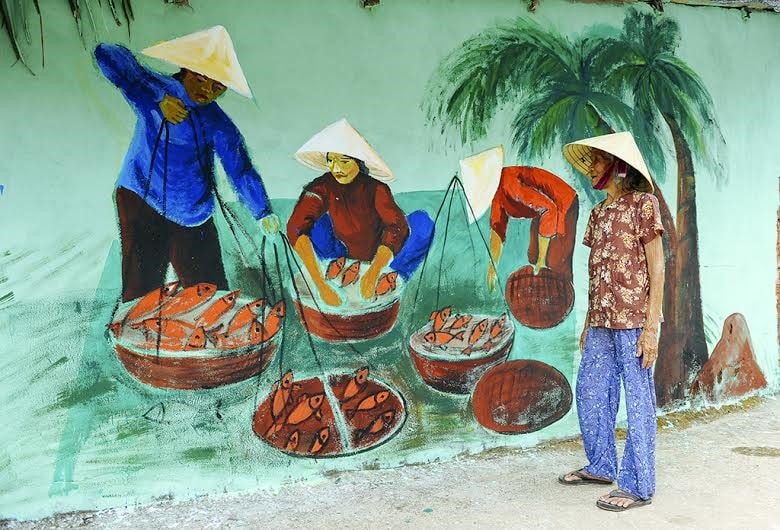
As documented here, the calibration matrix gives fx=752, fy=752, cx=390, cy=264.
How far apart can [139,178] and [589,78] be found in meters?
2.83

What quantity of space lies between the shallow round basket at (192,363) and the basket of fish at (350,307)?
0.25 metres

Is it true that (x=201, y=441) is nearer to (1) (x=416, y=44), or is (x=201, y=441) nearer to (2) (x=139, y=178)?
(2) (x=139, y=178)

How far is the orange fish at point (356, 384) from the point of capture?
4094 mm

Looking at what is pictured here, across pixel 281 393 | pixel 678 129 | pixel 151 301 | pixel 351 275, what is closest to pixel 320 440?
pixel 281 393

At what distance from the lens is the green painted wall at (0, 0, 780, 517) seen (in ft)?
11.4

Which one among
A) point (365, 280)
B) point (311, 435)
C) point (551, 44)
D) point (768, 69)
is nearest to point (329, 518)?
point (311, 435)

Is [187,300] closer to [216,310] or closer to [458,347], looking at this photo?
[216,310]

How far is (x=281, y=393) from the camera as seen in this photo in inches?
156

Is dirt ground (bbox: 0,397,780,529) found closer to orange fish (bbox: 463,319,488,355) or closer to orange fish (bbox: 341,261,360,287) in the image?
orange fish (bbox: 463,319,488,355)

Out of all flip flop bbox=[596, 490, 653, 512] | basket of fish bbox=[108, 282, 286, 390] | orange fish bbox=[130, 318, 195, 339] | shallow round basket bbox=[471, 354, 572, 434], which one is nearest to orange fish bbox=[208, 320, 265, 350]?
basket of fish bbox=[108, 282, 286, 390]

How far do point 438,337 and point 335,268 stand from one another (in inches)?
29.5

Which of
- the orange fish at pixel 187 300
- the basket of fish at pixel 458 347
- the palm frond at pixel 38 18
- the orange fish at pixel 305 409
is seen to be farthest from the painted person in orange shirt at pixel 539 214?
the palm frond at pixel 38 18

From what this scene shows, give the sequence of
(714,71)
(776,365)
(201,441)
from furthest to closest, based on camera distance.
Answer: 1. (776,365)
2. (714,71)
3. (201,441)

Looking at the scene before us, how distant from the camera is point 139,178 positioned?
3648 mm
